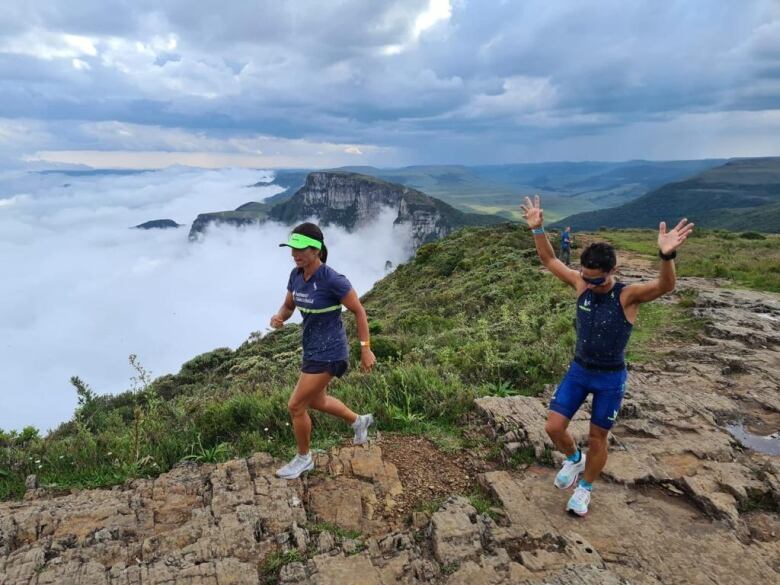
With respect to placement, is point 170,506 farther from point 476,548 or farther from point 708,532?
point 708,532

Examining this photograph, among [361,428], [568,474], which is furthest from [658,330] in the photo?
[361,428]

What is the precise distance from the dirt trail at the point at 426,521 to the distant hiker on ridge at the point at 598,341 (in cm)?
45

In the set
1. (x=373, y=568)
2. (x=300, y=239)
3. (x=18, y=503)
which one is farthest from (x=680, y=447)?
(x=18, y=503)

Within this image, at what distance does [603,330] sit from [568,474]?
1475mm

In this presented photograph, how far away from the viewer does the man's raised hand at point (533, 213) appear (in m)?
4.66

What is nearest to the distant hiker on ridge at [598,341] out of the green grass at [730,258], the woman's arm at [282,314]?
the woman's arm at [282,314]

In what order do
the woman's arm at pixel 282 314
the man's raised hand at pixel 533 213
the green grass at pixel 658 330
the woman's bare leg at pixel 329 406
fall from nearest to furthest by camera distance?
the man's raised hand at pixel 533 213
the woman's bare leg at pixel 329 406
the woman's arm at pixel 282 314
the green grass at pixel 658 330

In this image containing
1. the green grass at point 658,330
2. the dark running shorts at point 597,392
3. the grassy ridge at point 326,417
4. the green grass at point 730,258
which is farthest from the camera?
the green grass at point 730,258

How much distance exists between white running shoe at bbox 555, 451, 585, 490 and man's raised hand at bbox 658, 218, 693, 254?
2168 mm

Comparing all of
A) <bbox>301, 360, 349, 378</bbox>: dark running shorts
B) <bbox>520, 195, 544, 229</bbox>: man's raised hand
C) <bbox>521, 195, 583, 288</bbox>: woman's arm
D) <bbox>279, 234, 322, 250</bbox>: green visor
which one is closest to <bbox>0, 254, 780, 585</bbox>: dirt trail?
<bbox>301, 360, 349, 378</bbox>: dark running shorts

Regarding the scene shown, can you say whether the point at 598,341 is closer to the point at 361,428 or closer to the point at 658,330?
the point at 361,428

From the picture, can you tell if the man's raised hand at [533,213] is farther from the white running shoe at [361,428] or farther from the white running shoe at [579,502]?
the white running shoe at [361,428]

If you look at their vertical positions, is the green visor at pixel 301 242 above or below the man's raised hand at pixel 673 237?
below

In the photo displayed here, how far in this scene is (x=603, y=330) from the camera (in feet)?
13.3
